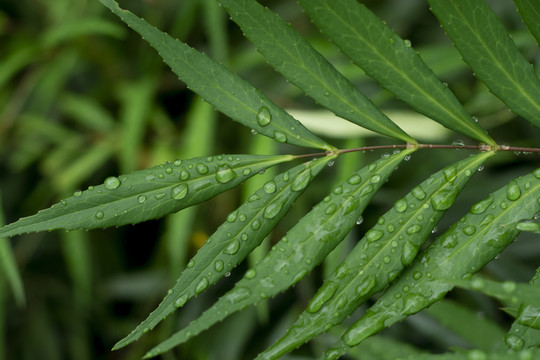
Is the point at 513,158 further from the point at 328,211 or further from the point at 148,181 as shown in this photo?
the point at 148,181

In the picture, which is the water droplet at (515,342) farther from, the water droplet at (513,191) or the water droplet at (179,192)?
the water droplet at (179,192)

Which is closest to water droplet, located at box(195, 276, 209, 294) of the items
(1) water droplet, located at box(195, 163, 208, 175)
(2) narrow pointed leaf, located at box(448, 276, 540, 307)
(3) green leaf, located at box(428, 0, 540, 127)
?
(1) water droplet, located at box(195, 163, 208, 175)

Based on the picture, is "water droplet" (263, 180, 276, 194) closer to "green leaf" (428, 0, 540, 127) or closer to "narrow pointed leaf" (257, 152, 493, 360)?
"narrow pointed leaf" (257, 152, 493, 360)

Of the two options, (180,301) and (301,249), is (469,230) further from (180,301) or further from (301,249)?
(180,301)

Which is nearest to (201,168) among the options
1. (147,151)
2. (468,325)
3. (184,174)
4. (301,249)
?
(184,174)

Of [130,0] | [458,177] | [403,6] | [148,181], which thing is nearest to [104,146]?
[130,0]

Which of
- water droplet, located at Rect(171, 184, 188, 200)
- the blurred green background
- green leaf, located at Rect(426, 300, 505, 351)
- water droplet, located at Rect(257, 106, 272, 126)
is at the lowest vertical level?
green leaf, located at Rect(426, 300, 505, 351)
